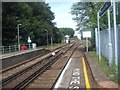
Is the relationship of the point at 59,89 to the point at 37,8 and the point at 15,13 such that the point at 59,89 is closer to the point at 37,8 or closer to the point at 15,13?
the point at 15,13

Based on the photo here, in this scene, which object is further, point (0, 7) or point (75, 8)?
point (75, 8)

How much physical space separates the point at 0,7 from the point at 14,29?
23.3 ft

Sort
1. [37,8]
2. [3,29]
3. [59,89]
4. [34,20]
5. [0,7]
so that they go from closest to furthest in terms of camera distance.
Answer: [59,89]
[0,7]
[3,29]
[34,20]
[37,8]

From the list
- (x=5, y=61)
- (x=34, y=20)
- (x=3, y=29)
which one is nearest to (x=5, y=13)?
(x=3, y=29)

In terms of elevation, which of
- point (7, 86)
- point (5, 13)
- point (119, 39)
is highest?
point (5, 13)

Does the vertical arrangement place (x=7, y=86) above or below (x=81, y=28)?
below

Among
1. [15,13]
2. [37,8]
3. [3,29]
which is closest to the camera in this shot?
[3,29]

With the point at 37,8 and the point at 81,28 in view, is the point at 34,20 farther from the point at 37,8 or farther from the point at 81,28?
the point at 81,28

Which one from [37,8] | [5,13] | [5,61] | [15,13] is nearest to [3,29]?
[5,13]

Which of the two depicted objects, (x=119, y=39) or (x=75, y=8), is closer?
(x=119, y=39)

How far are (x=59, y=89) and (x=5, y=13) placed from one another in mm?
41676

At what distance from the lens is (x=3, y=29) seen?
5297cm

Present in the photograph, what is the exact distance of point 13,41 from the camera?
5847 centimetres

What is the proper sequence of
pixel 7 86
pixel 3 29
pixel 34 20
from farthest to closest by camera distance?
pixel 34 20
pixel 3 29
pixel 7 86
